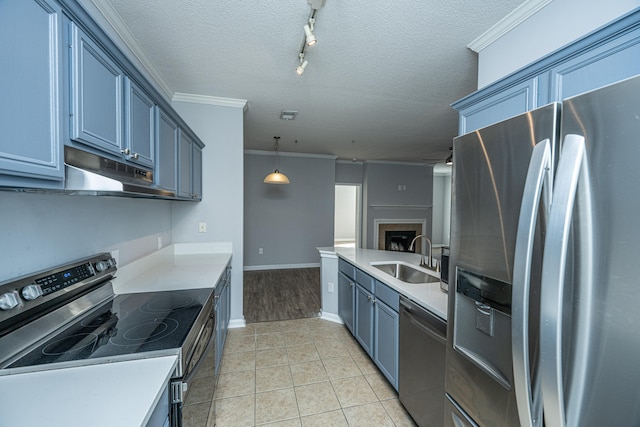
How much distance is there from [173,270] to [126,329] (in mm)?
1113

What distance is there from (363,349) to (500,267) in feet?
7.09

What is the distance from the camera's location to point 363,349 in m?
2.72

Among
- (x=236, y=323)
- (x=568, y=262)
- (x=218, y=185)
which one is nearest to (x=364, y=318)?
(x=236, y=323)

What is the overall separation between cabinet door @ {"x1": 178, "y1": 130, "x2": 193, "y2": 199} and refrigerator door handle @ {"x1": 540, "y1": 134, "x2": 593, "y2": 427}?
2.27 m

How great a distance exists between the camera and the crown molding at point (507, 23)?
59.8 inches

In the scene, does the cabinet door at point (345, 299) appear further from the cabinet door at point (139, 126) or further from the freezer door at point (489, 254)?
the cabinet door at point (139, 126)

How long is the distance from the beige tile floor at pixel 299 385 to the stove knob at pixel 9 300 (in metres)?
0.80

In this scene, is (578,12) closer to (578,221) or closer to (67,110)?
(578,221)

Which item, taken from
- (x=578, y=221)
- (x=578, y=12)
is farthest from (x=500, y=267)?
(x=578, y=12)

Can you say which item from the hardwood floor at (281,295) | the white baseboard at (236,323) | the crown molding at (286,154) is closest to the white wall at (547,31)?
the hardwood floor at (281,295)

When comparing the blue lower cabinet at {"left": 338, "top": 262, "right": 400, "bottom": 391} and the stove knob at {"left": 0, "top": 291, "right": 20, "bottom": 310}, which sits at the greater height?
the stove knob at {"left": 0, "top": 291, "right": 20, "bottom": 310}

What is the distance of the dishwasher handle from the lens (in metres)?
1.46

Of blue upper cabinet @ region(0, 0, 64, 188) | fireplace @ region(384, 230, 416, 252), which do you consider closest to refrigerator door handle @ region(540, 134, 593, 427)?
blue upper cabinet @ region(0, 0, 64, 188)

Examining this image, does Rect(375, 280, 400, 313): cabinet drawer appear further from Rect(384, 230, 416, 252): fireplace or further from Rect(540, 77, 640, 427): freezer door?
Rect(384, 230, 416, 252): fireplace
